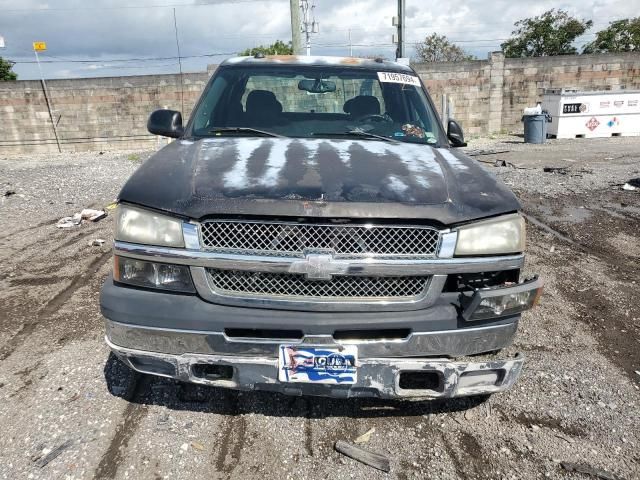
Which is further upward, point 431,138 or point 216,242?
point 431,138

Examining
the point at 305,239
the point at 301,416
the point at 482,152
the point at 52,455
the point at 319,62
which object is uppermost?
the point at 319,62

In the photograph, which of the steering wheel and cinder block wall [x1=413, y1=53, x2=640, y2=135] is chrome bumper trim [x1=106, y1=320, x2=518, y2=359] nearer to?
the steering wheel

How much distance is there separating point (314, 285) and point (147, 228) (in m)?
0.82

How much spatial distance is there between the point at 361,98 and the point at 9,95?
21.8 m

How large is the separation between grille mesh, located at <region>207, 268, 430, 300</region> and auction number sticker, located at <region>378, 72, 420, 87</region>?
89.3 inches

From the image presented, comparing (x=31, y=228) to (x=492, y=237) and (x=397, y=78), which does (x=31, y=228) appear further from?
(x=492, y=237)

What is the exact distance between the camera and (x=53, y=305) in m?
4.25

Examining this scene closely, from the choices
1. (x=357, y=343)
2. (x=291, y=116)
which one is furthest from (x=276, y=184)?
(x=291, y=116)

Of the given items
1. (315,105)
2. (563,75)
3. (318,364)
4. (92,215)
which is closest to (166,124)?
(315,105)

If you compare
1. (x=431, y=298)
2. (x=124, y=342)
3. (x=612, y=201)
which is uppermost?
(x=431, y=298)

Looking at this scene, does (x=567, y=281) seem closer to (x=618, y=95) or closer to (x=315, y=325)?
(x=315, y=325)

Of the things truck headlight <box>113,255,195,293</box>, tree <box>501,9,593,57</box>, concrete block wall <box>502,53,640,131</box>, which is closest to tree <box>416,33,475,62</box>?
tree <box>501,9,593,57</box>

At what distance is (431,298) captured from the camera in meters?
2.21

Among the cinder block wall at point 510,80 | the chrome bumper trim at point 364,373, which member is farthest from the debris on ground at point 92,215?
the cinder block wall at point 510,80
